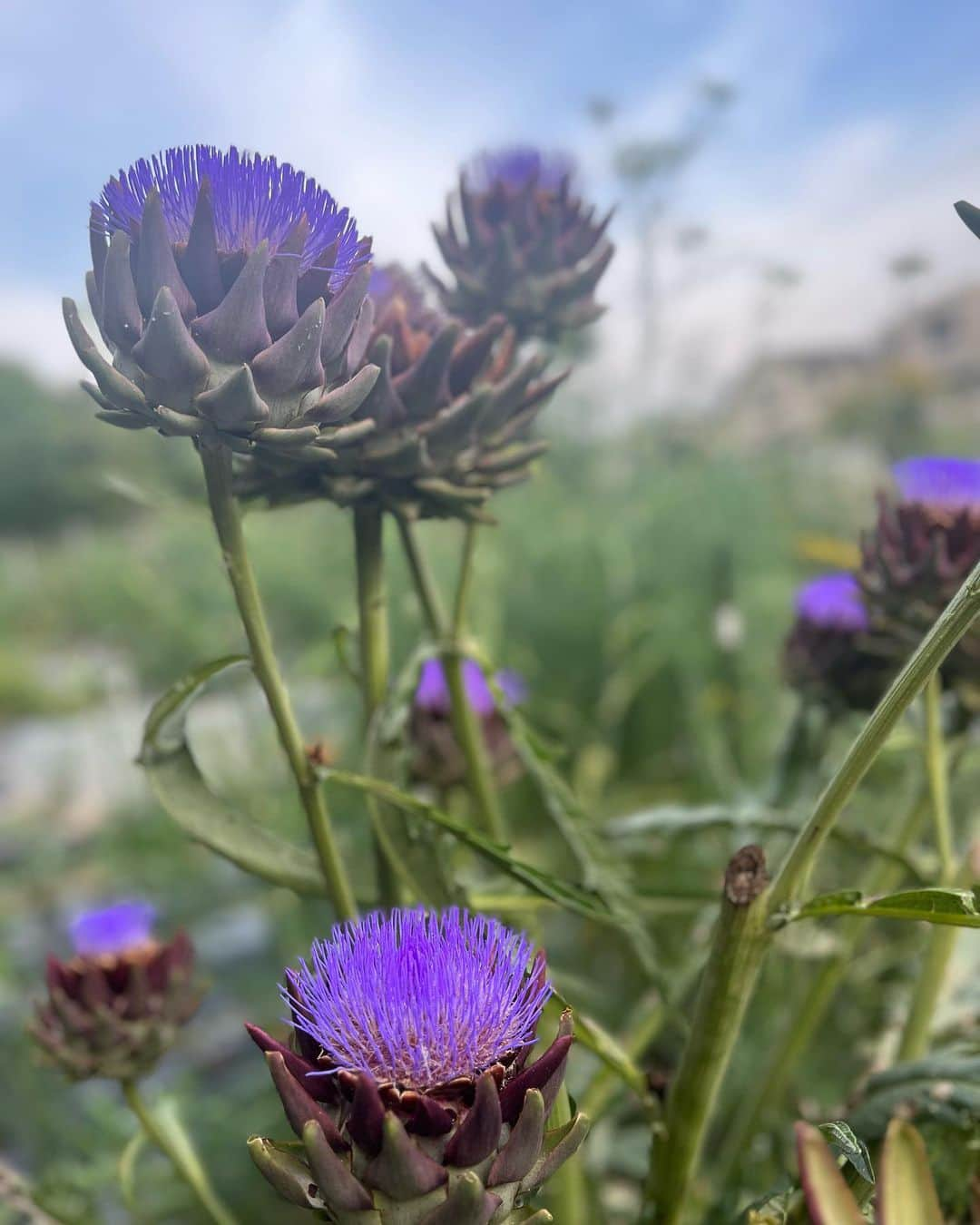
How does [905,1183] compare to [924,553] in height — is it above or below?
below

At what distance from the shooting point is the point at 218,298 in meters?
0.26

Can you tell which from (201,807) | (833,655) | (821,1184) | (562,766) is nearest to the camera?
(821,1184)

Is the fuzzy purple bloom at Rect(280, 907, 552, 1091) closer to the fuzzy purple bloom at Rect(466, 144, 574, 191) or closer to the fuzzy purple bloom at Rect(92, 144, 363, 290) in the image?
the fuzzy purple bloom at Rect(92, 144, 363, 290)

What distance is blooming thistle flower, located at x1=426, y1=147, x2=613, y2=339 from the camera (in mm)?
452

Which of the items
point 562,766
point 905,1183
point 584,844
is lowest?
point 905,1183

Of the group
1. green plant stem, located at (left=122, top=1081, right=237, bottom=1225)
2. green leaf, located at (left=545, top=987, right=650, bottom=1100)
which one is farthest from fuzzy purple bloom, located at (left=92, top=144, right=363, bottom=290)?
green plant stem, located at (left=122, top=1081, right=237, bottom=1225)

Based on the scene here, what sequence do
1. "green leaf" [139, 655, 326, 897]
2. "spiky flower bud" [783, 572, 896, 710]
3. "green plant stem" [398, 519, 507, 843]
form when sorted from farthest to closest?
"spiky flower bud" [783, 572, 896, 710] < "green plant stem" [398, 519, 507, 843] < "green leaf" [139, 655, 326, 897]

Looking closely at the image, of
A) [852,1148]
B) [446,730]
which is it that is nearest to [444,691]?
[446,730]

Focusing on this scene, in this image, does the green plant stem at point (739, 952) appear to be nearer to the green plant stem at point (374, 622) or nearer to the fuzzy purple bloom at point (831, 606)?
the green plant stem at point (374, 622)

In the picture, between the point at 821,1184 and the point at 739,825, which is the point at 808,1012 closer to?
the point at 739,825

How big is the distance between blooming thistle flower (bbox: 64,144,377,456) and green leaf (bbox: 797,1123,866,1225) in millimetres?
196

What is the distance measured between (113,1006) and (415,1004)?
28 cm

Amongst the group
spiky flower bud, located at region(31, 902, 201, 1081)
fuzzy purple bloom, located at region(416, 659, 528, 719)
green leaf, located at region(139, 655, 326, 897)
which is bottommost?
spiky flower bud, located at region(31, 902, 201, 1081)

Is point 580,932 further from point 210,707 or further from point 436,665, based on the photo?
point 210,707
